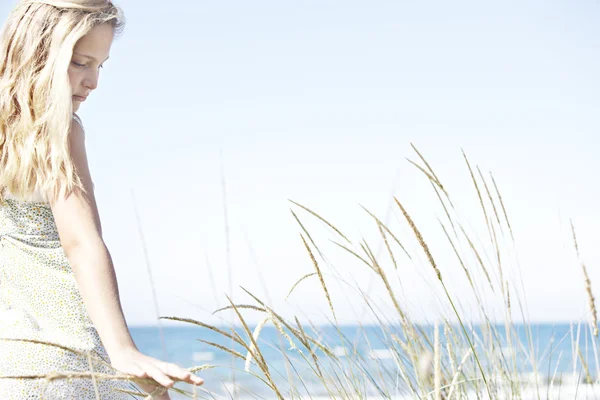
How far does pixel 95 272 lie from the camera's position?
35.3 inches

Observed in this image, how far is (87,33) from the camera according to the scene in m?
1.08

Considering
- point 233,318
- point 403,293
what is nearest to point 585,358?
point 403,293

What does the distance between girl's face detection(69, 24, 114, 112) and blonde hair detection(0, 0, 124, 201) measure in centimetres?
1

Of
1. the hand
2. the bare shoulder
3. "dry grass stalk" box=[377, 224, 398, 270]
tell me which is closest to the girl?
the bare shoulder

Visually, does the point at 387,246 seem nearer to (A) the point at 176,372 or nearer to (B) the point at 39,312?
(A) the point at 176,372

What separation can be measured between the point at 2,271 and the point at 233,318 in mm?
419

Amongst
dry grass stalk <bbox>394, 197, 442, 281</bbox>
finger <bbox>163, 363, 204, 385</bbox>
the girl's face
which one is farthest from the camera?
the girl's face

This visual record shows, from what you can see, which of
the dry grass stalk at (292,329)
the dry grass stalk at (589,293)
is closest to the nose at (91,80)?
the dry grass stalk at (292,329)

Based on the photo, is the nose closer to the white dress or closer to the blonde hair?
the blonde hair

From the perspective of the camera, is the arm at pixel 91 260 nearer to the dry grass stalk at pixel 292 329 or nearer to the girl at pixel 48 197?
the girl at pixel 48 197

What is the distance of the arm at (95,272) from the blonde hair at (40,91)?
25mm

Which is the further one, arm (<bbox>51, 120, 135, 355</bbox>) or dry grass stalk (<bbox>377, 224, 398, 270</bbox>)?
dry grass stalk (<bbox>377, 224, 398, 270</bbox>)

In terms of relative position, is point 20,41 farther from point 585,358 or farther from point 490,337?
point 585,358

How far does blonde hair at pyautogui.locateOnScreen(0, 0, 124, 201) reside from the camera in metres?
1.01
